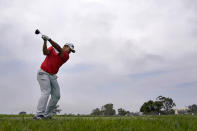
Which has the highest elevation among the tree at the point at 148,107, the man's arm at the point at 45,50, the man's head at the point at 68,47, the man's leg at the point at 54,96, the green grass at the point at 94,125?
the tree at the point at 148,107

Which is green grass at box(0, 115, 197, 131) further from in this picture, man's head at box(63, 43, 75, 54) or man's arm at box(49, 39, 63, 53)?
man's head at box(63, 43, 75, 54)

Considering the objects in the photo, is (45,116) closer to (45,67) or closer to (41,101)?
(41,101)

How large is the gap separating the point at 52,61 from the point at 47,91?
851 millimetres

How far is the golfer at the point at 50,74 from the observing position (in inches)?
274

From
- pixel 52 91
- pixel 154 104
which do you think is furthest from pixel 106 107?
pixel 52 91

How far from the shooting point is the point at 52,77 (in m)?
7.41

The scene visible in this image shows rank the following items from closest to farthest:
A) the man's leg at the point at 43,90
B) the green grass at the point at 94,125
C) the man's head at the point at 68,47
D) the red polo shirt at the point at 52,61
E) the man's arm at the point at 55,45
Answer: the green grass at the point at 94,125
the man's arm at the point at 55,45
the man's leg at the point at 43,90
the red polo shirt at the point at 52,61
the man's head at the point at 68,47

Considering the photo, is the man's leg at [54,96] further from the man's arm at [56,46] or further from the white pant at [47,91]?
the man's arm at [56,46]

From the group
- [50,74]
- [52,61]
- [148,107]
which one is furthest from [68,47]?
[148,107]

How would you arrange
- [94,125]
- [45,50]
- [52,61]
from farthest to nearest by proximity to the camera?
[52,61] → [45,50] → [94,125]

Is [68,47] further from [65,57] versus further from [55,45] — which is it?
[55,45]

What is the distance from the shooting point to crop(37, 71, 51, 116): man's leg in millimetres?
6953

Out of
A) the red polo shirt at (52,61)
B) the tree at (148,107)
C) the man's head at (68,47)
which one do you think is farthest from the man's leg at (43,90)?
the tree at (148,107)

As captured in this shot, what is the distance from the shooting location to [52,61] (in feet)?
24.0
